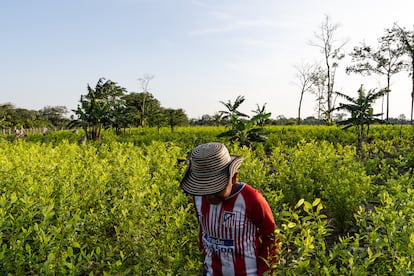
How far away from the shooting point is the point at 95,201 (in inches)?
156

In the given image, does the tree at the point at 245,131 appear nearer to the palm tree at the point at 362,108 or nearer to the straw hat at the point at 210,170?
the palm tree at the point at 362,108

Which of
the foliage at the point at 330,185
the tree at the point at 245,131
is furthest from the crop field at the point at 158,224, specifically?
the tree at the point at 245,131

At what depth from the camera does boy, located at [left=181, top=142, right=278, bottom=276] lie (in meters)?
1.89

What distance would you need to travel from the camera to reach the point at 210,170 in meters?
1.89

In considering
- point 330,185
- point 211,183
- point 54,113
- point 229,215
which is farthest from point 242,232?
point 54,113

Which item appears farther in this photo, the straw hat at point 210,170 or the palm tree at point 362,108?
the palm tree at point 362,108

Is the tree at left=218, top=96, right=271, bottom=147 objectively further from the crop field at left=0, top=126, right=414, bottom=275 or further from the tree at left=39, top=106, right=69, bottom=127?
the tree at left=39, top=106, right=69, bottom=127

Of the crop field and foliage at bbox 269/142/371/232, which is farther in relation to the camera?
foliage at bbox 269/142/371/232

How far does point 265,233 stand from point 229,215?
0.65 feet

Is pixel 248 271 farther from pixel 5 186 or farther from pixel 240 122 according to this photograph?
pixel 240 122

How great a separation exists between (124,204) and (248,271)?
166 centimetres

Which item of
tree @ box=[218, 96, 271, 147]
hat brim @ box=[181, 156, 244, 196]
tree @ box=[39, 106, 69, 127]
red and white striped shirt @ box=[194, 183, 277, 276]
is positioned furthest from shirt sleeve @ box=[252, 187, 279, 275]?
tree @ box=[39, 106, 69, 127]

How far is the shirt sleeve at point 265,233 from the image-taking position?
189 cm

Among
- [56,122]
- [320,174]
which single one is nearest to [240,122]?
[320,174]
